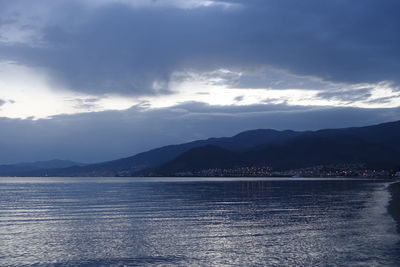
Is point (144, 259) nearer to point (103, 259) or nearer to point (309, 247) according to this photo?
point (103, 259)

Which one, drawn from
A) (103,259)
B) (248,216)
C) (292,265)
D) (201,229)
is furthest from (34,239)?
(248,216)

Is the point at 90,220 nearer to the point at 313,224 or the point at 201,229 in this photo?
the point at 201,229

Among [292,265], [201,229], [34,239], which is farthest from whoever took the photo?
[201,229]

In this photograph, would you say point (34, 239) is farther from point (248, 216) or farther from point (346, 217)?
point (346, 217)

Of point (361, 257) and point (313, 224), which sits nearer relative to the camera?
point (361, 257)

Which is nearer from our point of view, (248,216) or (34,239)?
(34,239)

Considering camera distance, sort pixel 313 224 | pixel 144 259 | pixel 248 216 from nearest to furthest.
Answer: pixel 144 259, pixel 313 224, pixel 248 216

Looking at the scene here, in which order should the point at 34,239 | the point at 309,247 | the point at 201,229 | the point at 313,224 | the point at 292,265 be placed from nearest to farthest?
the point at 292,265, the point at 309,247, the point at 34,239, the point at 201,229, the point at 313,224

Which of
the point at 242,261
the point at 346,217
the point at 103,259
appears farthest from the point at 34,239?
the point at 346,217

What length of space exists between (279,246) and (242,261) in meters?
5.42

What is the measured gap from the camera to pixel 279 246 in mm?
30406

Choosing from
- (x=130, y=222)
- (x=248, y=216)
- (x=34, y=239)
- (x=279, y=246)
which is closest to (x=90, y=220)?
(x=130, y=222)

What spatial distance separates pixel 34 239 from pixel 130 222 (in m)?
11.9

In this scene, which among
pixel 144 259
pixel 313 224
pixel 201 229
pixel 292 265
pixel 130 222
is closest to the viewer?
pixel 292 265
